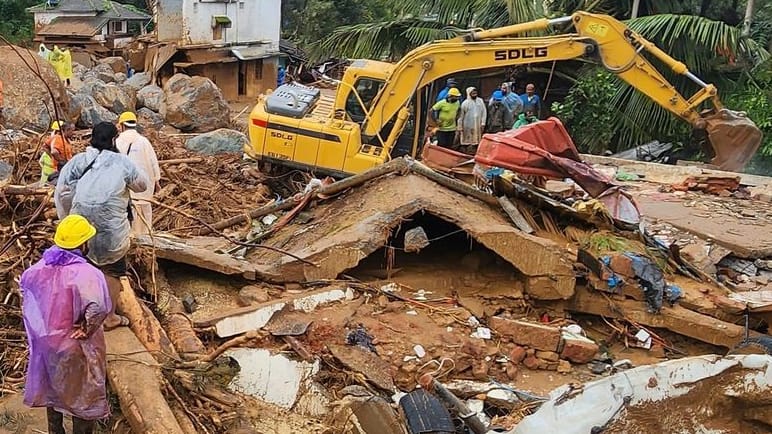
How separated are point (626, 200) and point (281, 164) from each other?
15.9ft

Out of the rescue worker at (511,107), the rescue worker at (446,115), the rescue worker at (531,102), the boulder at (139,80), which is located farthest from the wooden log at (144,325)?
the boulder at (139,80)

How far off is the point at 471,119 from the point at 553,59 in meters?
1.60

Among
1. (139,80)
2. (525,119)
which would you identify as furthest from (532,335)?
(139,80)

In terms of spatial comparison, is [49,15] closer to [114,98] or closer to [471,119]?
[114,98]

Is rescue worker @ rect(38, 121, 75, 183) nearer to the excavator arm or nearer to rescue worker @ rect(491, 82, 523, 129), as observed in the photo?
the excavator arm

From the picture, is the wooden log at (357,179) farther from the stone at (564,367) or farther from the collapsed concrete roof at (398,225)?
the stone at (564,367)

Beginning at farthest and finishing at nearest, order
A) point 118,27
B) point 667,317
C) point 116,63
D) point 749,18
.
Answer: point 118,27, point 116,63, point 749,18, point 667,317

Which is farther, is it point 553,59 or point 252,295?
point 553,59

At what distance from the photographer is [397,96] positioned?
36.4 ft

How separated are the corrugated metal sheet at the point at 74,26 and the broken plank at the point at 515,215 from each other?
21.7 meters

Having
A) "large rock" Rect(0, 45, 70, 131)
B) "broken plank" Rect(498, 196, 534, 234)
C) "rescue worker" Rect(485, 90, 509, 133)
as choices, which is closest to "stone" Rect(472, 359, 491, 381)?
"broken plank" Rect(498, 196, 534, 234)

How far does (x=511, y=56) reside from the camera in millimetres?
11164

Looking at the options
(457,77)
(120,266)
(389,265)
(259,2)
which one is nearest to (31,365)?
(120,266)

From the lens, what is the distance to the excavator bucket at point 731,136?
39.0 feet
